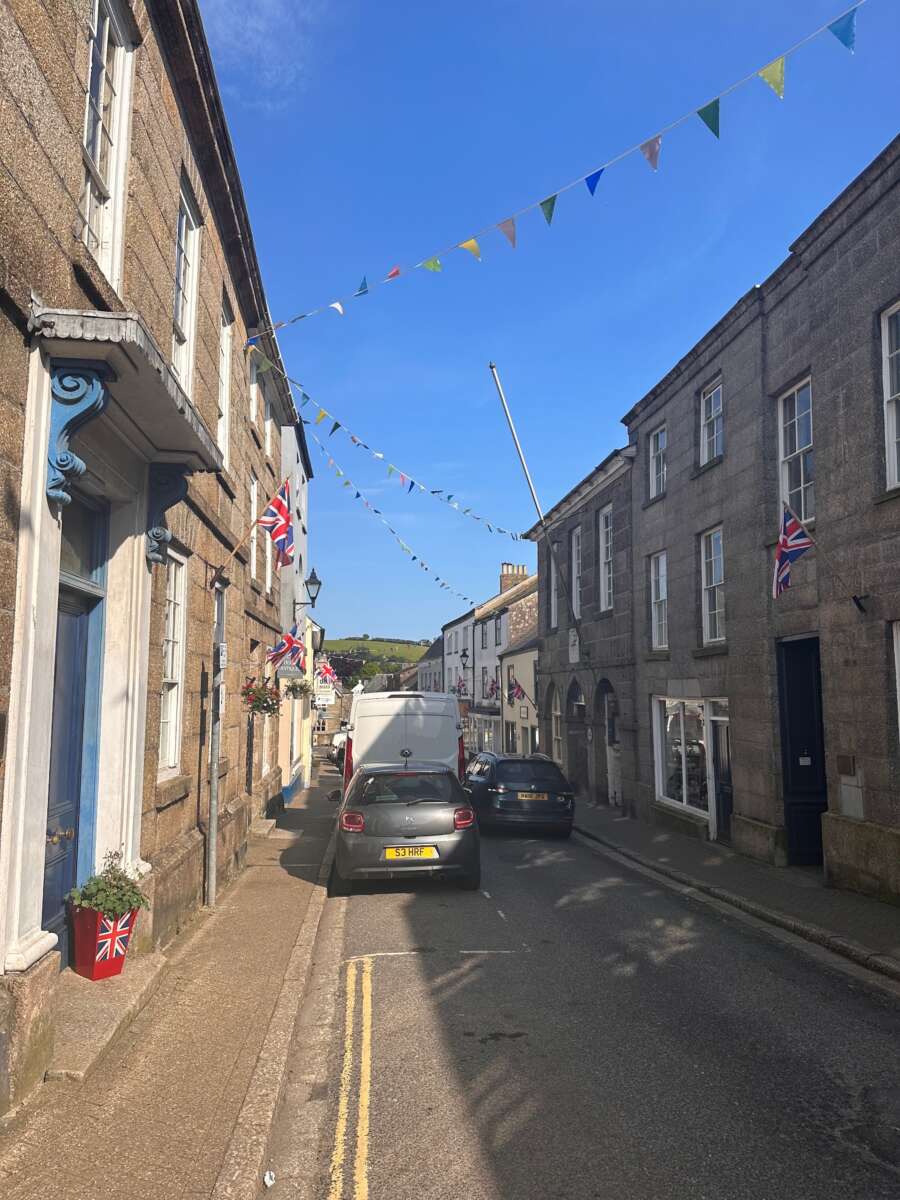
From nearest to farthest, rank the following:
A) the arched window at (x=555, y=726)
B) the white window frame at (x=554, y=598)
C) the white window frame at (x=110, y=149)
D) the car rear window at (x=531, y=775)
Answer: the white window frame at (x=110, y=149) < the car rear window at (x=531, y=775) < the arched window at (x=555, y=726) < the white window frame at (x=554, y=598)

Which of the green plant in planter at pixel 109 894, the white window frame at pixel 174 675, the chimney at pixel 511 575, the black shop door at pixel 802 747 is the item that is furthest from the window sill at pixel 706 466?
the chimney at pixel 511 575

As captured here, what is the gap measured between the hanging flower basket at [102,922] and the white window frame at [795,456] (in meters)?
9.90

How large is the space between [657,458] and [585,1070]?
16.0 m

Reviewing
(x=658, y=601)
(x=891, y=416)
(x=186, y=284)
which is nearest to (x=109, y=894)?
(x=186, y=284)

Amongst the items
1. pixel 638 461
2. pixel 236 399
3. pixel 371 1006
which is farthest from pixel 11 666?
pixel 638 461

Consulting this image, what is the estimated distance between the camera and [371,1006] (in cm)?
668

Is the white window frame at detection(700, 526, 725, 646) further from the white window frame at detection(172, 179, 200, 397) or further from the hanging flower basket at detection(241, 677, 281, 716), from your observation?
the white window frame at detection(172, 179, 200, 397)

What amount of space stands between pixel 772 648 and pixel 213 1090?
1074 centimetres

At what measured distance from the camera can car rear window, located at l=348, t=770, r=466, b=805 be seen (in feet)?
35.6

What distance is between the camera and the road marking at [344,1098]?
412 cm

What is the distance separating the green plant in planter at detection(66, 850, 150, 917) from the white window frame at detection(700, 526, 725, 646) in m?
11.9

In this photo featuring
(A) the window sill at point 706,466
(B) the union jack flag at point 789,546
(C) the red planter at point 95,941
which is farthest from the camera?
(A) the window sill at point 706,466

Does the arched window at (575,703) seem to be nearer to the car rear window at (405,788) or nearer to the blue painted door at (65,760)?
the car rear window at (405,788)

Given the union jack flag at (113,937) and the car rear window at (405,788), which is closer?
the union jack flag at (113,937)
